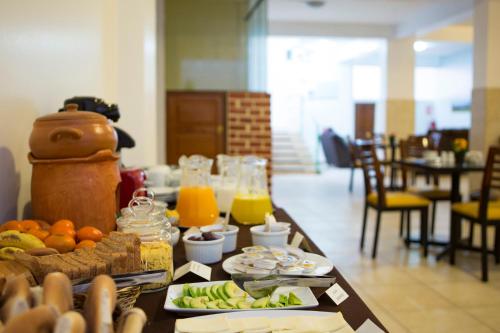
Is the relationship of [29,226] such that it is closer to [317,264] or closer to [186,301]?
[186,301]

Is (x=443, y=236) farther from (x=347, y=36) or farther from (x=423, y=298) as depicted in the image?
(x=347, y=36)

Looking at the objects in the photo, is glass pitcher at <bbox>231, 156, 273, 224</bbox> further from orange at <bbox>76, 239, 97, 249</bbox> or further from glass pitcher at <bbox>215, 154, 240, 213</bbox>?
orange at <bbox>76, 239, 97, 249</bbox>

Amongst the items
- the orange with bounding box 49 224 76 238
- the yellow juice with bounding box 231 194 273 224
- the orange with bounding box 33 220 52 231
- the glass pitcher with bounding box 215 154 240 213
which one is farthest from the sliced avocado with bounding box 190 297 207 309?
the glass pitcher with bounding box 215 154 240 213

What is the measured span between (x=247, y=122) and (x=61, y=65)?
4074 mm

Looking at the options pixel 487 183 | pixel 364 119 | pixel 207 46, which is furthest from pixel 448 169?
pixel 364 119

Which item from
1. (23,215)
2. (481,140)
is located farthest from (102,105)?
(481,140)

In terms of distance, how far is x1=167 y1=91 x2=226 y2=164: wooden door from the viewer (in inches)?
258

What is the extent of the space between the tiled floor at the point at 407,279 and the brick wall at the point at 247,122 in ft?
3.37

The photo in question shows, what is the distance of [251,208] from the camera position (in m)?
1.64

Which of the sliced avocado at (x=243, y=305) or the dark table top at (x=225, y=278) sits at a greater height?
the sliced avocado at (x=243, y=305)

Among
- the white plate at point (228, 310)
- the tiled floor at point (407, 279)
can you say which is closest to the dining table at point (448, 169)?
the tiled floor at point (407, 279)

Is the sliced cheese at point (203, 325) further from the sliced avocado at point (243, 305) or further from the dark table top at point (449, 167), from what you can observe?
the dark table top at point (449, 167)

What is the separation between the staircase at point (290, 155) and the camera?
1175 cm

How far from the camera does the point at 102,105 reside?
1.59 m
